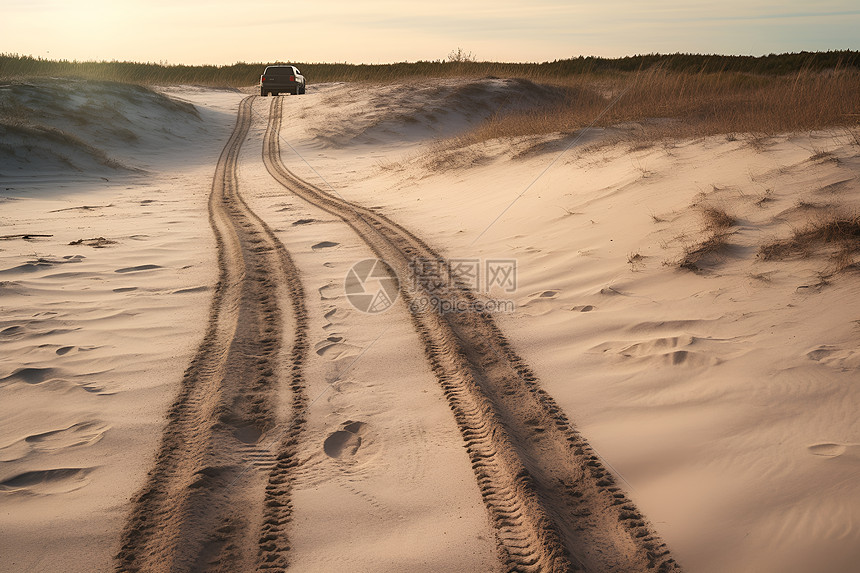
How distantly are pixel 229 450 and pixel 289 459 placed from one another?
1.04 ft

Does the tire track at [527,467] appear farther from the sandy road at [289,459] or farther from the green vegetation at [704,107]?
the green vegetation at [704,107]

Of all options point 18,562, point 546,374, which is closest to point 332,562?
point 18,562

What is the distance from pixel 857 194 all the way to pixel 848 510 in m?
3.30

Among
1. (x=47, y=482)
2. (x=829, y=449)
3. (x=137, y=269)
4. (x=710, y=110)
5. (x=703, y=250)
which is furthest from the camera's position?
(x=710, y=110)

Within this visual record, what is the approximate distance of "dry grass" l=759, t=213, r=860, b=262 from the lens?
13.4ft

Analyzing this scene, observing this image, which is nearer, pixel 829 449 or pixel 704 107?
pixel 829 449

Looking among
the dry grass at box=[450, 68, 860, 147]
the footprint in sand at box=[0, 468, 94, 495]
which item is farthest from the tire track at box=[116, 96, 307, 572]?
the dry grass at box=[450, 68, 860, 147]

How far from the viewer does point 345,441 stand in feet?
9.97

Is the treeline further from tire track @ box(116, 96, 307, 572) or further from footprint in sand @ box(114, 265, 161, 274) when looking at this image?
tire track @ box(116, 96, 307, 572)

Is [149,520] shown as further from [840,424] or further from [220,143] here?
[220,143]

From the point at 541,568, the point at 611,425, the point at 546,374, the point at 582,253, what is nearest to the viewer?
the point at 541,568

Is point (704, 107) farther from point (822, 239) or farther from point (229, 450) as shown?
point (229, 450)

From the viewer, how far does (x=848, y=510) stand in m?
2.27

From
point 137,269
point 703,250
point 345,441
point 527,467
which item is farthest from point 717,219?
point 137,269
